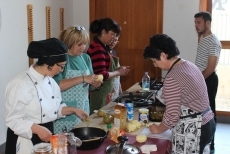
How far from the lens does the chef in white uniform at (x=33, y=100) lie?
5.11ft

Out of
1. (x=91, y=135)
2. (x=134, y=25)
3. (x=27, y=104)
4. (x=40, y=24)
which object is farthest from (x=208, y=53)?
(x=27, y=104)

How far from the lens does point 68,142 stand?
4.91 feet

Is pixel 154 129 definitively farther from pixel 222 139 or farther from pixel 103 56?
pixel 222 139

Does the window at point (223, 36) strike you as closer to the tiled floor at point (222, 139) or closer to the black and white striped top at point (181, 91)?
the tiled floor at point (222, 139)

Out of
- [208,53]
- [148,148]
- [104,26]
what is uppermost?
[104,26]

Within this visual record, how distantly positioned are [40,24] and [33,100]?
258 centimetres

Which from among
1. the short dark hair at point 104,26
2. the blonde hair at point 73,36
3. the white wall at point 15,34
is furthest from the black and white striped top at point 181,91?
the white wall at point 15,34

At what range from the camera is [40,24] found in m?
4.03

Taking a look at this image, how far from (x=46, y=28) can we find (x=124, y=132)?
9.00 ft

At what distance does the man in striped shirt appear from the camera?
3.29 m

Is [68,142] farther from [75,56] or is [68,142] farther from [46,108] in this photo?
[75,56]

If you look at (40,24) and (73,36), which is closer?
(73,36)

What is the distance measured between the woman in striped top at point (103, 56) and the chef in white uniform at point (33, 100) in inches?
41.0

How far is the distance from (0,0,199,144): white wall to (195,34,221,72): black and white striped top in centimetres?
113
